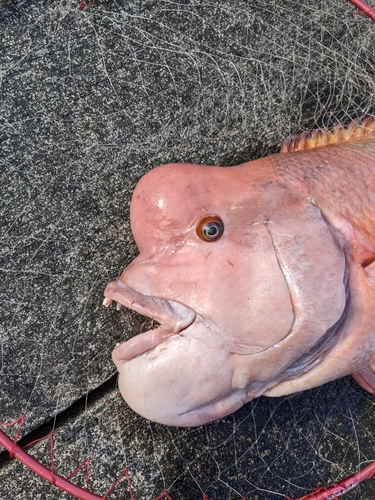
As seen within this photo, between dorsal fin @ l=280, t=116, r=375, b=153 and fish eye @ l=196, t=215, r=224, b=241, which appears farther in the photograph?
dorsal fin @ l=280, t=116, r=375, b=153

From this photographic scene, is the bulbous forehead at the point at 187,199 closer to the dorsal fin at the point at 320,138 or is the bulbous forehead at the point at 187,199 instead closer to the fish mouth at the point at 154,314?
the fish mouth at the point at 154,314

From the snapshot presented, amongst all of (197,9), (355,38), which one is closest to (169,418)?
(197,9)

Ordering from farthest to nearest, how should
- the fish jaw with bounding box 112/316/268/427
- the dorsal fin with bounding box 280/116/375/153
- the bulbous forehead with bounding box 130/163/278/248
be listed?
1. the dorsal fin with bounding box 280/116/375/153
2. the bulbous forehead with bounding box 130/163/278/248
3. the fish jaw with bounding box 112/316/268/427

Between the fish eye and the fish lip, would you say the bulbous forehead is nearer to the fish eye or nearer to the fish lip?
the fish eye

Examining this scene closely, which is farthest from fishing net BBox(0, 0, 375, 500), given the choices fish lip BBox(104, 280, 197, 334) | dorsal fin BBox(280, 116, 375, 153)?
fish lip BBox(104, 280, 197, 334)

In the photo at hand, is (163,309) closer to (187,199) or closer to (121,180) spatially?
(187,199)

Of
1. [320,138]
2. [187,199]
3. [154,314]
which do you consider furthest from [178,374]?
[320,138]

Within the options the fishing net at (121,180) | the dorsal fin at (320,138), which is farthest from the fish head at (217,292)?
the dorsal fin at (320,138)
